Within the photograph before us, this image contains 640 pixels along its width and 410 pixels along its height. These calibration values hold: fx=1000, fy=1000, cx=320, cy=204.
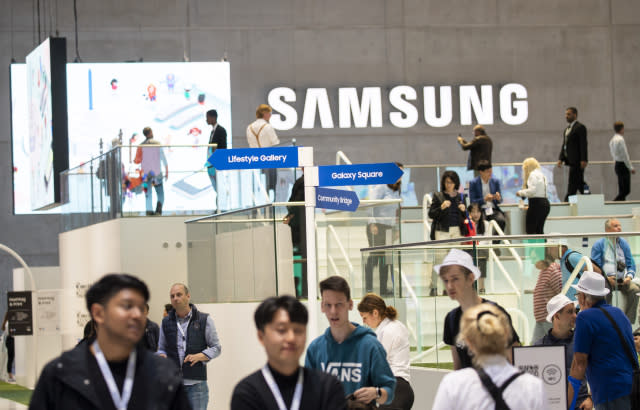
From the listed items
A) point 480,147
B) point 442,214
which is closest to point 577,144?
point 480,147

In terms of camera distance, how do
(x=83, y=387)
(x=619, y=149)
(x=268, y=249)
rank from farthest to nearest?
1. (x=619, y=149)
2. (x=268, y=249)
3. (x=83, y=387)

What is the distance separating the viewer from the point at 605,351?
5.67m

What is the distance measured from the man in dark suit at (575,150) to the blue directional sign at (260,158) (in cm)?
853

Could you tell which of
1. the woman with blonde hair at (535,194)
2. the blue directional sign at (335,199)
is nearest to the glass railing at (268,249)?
the woman with blonde hair at (535,194)

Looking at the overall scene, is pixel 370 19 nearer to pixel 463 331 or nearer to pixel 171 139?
pixel 171 139

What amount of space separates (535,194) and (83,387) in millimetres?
10937

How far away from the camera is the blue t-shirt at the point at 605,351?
5.66 m

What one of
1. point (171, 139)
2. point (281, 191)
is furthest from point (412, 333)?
point (171, 139)

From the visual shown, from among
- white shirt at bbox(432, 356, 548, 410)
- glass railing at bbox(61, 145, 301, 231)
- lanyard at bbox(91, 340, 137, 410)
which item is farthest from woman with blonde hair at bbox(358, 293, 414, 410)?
glass railing at bbox(61, 145, 301, 231)

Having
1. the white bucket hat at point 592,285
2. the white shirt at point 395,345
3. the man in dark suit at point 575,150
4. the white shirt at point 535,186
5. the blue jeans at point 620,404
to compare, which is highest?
the man in dark suit at point 575,150

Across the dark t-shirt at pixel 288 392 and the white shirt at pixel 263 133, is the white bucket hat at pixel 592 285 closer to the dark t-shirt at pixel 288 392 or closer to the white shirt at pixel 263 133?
the dark t-shirt at pixel 288 392

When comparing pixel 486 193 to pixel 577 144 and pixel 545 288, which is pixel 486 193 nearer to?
pixel 577 144

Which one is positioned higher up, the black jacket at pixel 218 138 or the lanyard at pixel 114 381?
the black jacket at pixel 218 138

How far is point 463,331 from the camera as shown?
355cm
